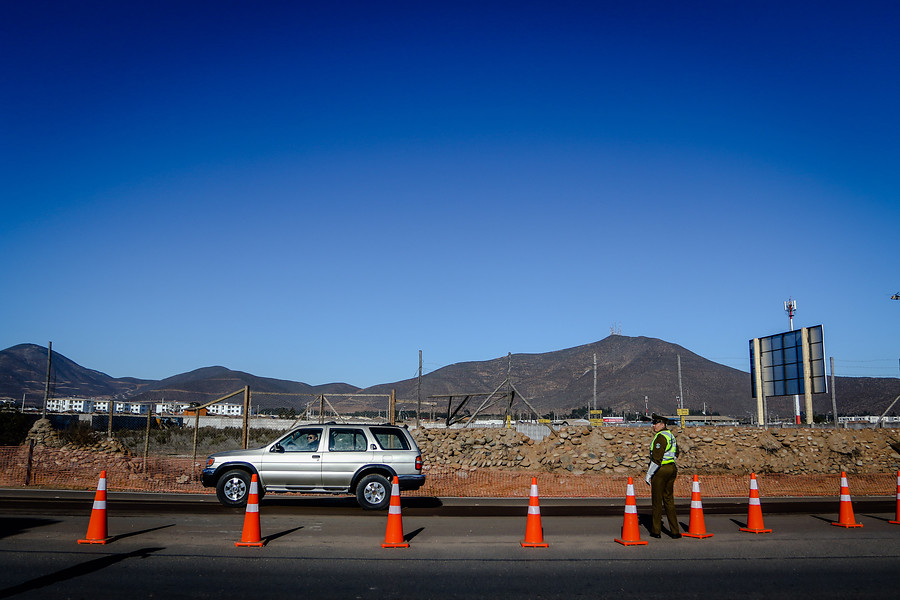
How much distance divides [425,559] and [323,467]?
6.75 metres

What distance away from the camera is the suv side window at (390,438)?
52.5 ft

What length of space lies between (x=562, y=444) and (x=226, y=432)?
912 inches

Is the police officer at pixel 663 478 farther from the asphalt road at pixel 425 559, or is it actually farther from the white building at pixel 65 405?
the white building at pixel 65 405

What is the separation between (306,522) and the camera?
12.9 meters

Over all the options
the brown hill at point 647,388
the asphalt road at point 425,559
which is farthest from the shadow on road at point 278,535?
the brown hill at point 647,388

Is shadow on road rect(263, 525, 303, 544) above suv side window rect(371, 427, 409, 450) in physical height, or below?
below

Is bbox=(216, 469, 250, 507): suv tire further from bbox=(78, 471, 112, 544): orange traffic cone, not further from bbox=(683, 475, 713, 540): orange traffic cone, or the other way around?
bbox=(683, 475, 713, 540): orange traffic cone

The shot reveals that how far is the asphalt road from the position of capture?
25.3 ft

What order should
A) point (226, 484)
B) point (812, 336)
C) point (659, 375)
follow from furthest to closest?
point (659, 375) < point (812, 336) < point (226, 484)

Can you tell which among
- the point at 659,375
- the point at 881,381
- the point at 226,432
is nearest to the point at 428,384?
the point at 659,375

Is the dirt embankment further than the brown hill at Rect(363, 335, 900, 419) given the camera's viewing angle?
No

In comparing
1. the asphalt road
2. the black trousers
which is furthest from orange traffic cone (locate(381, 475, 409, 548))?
the black trousers

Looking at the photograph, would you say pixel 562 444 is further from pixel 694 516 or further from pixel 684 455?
pixel 694 516

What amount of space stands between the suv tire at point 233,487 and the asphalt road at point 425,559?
899mm
